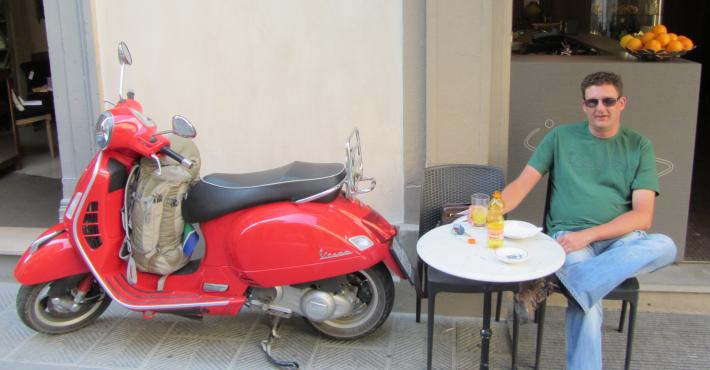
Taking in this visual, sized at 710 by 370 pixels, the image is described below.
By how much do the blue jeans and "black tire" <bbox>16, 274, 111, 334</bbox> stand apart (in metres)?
2.55

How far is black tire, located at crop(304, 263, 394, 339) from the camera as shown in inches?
143

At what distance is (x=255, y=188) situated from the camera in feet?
11.4

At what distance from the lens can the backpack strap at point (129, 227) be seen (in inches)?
142

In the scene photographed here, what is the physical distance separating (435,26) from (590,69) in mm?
1146

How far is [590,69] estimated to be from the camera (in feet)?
14.1

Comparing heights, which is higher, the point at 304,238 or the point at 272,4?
the point at 272,4

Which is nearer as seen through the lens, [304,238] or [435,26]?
[304,238]

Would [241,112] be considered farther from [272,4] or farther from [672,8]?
[672,8]

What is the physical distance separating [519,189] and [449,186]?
403 millimetres

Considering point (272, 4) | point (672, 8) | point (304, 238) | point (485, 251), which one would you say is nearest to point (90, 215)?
point (304, 238)

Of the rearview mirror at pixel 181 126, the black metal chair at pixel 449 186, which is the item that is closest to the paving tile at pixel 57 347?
the rearview mirror at pixel 181 126

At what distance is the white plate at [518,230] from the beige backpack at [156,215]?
1.66 metres

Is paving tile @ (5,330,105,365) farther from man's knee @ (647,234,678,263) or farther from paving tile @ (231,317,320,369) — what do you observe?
man's knee @ (647,234,678,263)

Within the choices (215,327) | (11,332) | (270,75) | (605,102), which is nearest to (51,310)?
(11,332)
